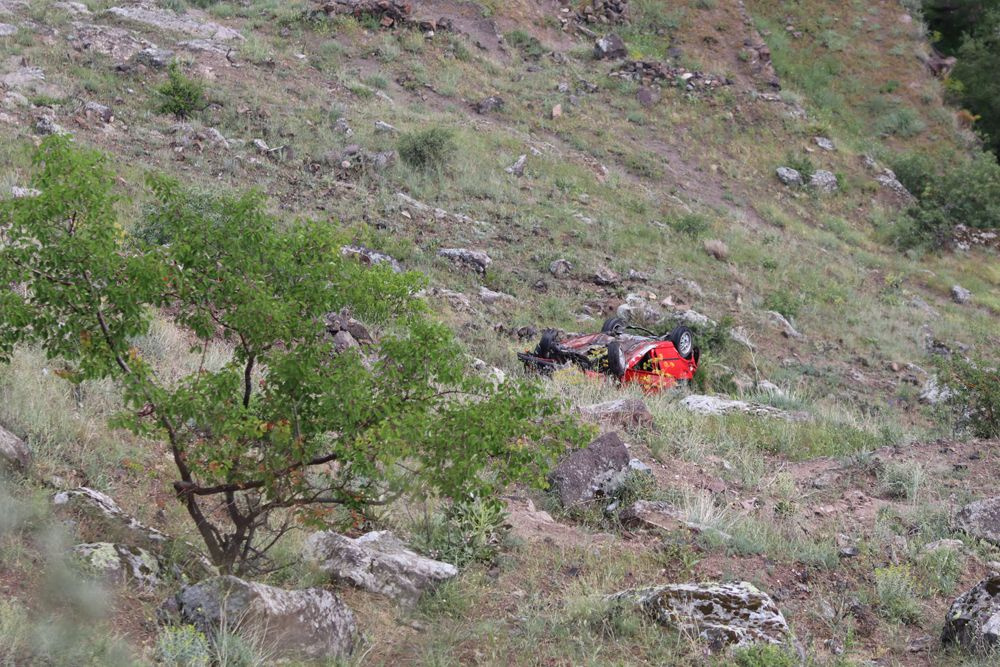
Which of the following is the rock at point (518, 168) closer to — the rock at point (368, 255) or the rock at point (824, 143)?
the rock at point (368, 255)

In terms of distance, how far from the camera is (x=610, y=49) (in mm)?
27250

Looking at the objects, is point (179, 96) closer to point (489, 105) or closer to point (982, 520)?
point (489, 105)

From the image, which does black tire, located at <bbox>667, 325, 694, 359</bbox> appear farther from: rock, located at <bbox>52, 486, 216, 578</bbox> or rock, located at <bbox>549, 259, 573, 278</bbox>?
rock, located at <bbox>52, 486, 216, 578</bbox>

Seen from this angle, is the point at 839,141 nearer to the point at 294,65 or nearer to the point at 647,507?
the point at 294,65

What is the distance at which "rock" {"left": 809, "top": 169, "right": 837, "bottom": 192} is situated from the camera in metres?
24.4

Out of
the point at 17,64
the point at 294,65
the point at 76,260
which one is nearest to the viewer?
the point at 76,260

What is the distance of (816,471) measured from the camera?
7879 mm

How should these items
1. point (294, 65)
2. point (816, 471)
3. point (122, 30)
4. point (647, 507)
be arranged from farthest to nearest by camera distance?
point (294, 65) → point (122, 30) → point (816, 471) → point (647, 507)

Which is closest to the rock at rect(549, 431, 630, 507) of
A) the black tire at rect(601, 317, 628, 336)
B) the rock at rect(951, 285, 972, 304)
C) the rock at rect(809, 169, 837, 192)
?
the black tire at rect(601, 317, 628, 336)

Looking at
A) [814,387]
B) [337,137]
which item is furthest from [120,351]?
[337,137]

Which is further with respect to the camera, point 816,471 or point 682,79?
point 682,79

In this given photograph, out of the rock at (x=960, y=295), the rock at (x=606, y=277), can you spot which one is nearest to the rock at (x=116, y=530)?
the rock at (x=606, y=277)

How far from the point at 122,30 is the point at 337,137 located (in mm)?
6225

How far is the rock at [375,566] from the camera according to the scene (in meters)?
4.87
